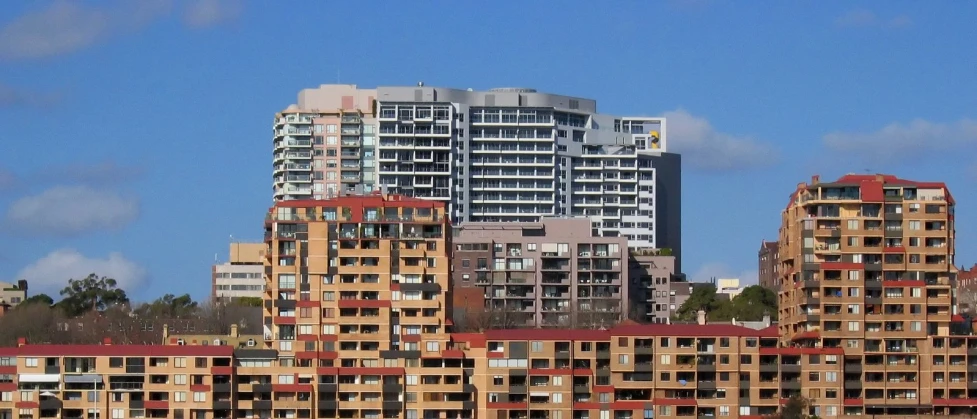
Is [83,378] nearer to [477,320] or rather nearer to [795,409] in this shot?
[477,320]

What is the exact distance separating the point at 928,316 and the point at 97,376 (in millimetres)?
65900

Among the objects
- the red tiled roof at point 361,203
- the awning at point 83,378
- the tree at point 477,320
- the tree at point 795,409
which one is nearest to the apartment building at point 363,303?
the red tiled roof at point 361,203

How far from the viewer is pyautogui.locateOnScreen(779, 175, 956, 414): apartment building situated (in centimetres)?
16088

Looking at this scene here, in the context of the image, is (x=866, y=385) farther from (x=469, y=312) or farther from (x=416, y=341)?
(x=469, y=312)

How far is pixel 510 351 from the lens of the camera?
158 metres

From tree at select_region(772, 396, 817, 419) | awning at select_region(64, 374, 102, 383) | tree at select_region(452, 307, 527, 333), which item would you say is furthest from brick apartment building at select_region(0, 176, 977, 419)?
tree at select_region(452, 307, 527, 333)

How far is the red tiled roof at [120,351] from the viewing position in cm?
15425

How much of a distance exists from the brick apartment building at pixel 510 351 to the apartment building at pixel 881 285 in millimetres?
147

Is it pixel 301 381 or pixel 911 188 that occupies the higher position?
pixel 911 188

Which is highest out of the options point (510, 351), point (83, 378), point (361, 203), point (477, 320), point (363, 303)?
point (361, 203)

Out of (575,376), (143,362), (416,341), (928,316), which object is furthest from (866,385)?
(143,362)

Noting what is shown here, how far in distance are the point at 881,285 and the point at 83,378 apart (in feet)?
208

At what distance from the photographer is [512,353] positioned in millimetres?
158250

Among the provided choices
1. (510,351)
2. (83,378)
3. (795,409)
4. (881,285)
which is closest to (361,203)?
(510,351)
